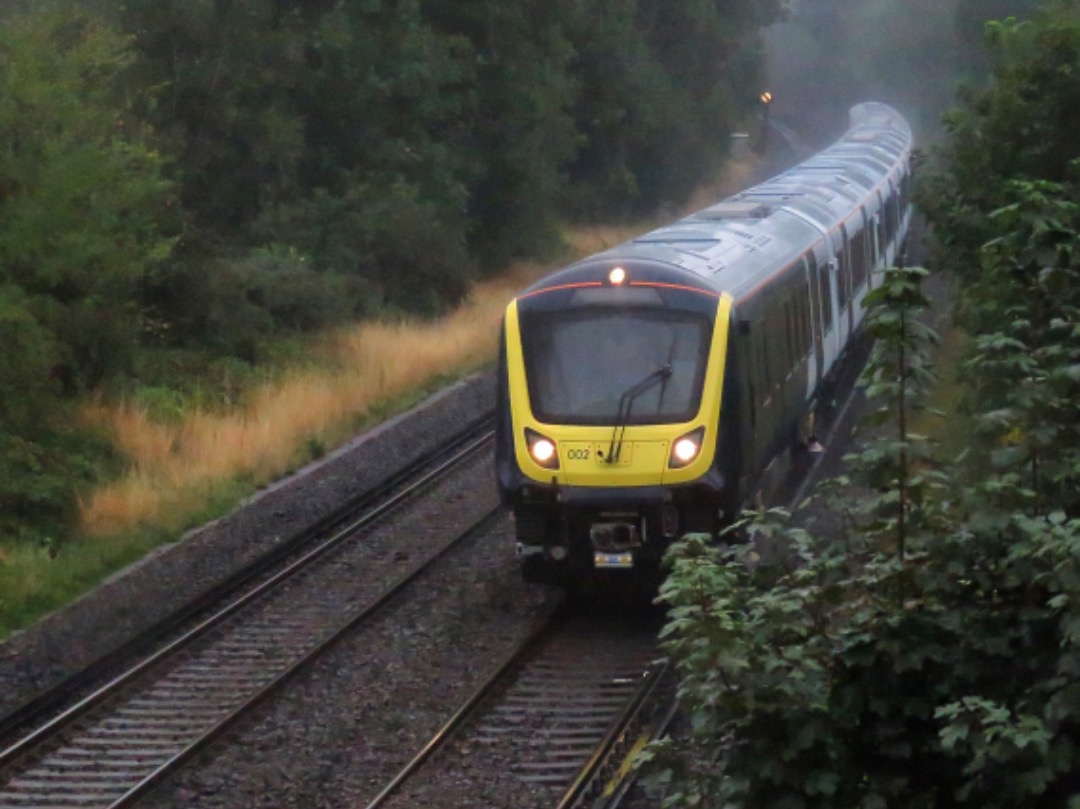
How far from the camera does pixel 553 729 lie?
34.2 ft

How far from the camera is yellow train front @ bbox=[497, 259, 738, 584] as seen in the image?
468 inches

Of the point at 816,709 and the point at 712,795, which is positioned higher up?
the point at 816,709

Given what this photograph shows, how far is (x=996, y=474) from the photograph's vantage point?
239 inches

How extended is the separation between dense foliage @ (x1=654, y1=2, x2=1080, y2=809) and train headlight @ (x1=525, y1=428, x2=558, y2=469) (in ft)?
19.1

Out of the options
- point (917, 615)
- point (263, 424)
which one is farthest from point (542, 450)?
point (263, 424)

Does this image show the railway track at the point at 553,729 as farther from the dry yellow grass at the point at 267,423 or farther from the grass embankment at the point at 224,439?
the dry yellow grass at the point at 267,423

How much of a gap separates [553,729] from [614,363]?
2.93 metres

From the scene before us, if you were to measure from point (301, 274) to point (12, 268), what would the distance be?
1178 centimetres

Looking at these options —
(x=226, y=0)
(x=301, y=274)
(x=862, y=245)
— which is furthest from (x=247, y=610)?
(x=226, y=0)

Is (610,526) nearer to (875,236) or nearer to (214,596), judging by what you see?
(214,596)

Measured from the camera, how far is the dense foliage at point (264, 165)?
16.4m

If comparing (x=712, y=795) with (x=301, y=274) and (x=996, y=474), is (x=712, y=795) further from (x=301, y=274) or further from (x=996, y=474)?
(x=301, y=274)

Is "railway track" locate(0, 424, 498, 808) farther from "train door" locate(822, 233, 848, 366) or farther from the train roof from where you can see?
"train door" locate(822, 233, 848, 366)

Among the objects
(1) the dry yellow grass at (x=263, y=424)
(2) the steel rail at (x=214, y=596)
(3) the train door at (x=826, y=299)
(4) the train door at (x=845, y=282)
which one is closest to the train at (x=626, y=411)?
(2) the steel rail at (x=214, y=596)
